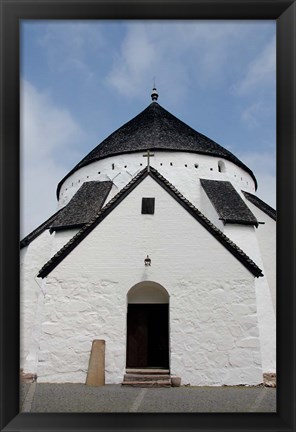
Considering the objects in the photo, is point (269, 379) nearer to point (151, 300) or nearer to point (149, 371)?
point (149, 371)

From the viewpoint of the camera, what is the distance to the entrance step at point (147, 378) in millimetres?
8516

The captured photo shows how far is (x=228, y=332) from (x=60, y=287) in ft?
12.1

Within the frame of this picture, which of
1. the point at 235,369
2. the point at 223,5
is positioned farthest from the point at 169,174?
the point at 223,5

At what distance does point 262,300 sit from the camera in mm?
12016

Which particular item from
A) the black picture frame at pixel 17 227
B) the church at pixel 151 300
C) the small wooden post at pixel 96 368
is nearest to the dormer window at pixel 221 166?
the church at pixel 151 300

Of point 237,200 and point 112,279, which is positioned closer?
point 112,279

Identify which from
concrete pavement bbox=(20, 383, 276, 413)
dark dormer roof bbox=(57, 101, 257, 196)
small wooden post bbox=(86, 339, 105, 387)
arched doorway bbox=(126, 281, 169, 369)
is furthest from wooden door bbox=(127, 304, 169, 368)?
dark dormer roof bbox=(57, 101, 257, 196)

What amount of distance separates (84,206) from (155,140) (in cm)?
366

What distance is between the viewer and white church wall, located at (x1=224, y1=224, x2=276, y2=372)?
10.5 meters

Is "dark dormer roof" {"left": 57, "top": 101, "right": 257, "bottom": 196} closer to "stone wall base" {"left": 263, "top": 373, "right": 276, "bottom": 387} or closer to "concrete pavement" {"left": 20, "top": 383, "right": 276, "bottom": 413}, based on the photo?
"stone wall base" {"left": 263, "top": 373, "right": 276, "bottom": 387}

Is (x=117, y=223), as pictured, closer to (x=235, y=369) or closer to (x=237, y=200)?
(x=235, y=369)

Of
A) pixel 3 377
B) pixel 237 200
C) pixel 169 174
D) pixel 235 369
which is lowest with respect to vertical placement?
pixel 235 369

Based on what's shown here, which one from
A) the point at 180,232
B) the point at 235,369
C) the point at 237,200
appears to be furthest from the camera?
the point at 237,200

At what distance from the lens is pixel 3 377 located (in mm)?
4285
